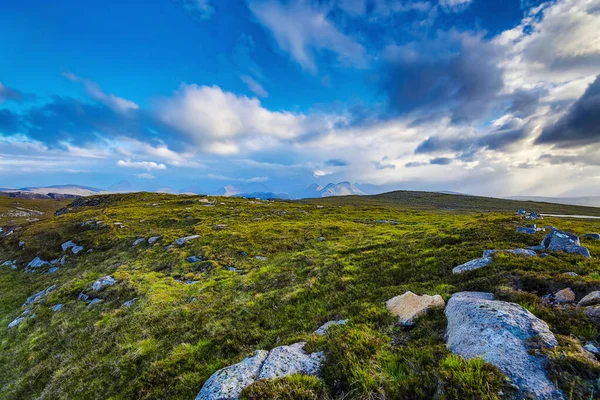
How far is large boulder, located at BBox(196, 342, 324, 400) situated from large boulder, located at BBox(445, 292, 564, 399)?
4.08 meters

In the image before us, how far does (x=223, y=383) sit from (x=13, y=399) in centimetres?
1344

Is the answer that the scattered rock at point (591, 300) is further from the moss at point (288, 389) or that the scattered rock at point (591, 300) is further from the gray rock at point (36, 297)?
the gray rock at point (36, 297)

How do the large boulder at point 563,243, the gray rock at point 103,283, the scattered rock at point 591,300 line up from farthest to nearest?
the gray rock at point 103,283 → the large boulder at point 563,243 → the scattered rock at point 591,300

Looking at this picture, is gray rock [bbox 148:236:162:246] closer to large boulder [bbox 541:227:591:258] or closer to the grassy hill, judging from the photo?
the grassy hill

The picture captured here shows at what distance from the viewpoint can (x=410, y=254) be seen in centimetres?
1888

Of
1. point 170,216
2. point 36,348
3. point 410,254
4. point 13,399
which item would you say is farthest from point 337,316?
point 170,216

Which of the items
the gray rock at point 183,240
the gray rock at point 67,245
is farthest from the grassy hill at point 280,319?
the gray rock at point 67,245

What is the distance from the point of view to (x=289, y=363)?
7.73 metres

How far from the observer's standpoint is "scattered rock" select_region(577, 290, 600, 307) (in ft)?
26.3

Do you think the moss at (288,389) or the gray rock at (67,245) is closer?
the moss at (288,389)

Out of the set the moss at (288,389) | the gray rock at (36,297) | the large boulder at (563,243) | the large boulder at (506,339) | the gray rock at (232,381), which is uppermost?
the large boulder at (563,243)

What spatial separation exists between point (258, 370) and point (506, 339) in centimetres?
667

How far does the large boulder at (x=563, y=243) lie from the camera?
14.6 meters

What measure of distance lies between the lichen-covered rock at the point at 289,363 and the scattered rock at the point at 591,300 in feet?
27.5
